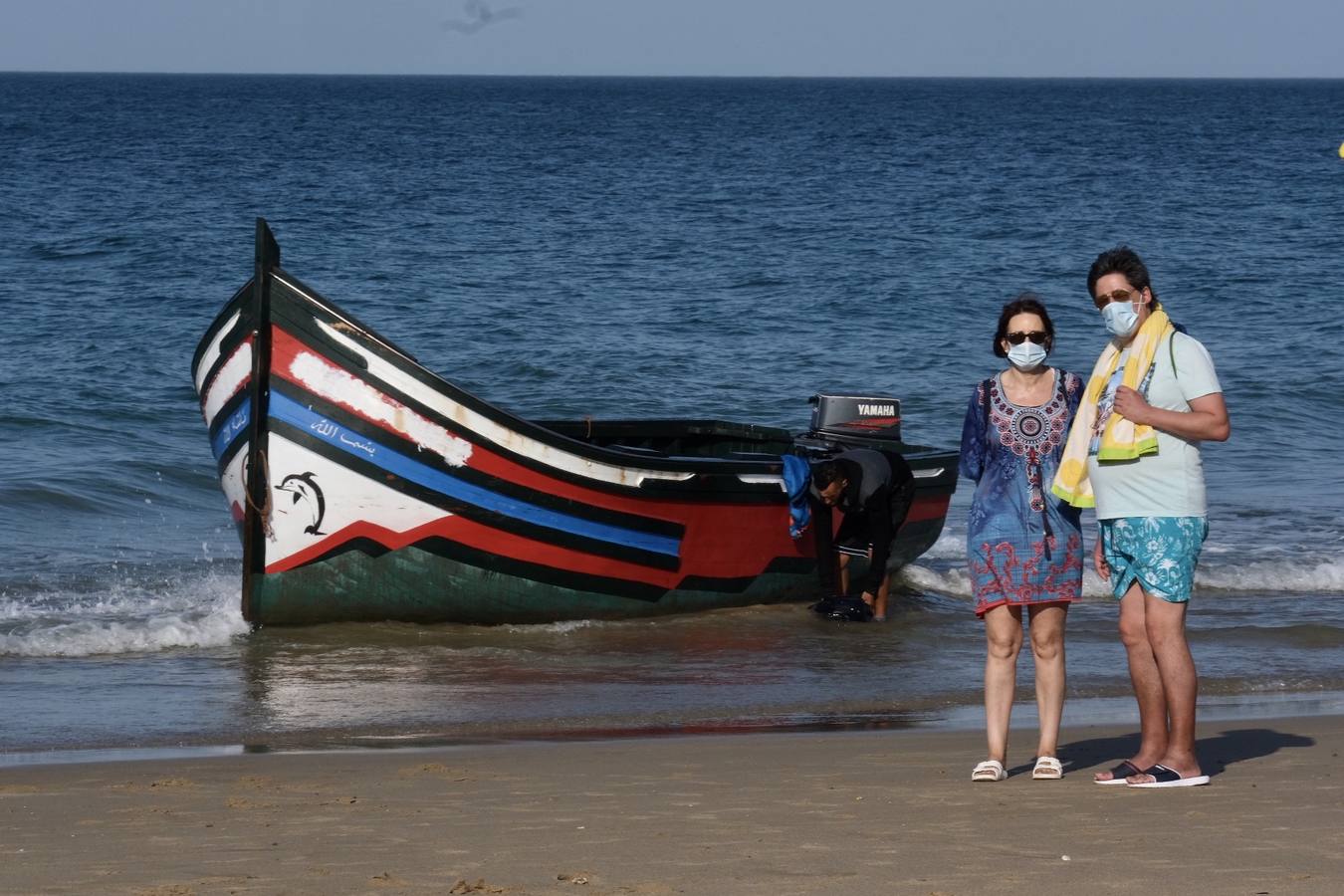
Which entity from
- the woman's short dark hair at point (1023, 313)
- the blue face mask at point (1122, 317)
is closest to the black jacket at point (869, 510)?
the woman's short dark hair at point (1023, 313)

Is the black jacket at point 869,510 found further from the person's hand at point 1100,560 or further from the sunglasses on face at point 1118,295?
the sunglasses on face at point 1118,295

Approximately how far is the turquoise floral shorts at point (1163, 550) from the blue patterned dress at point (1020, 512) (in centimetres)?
18

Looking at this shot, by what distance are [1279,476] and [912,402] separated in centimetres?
410

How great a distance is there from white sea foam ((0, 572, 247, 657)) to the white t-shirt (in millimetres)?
4907

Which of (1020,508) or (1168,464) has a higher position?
(1168,464)

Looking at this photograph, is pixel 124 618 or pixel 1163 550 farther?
pixel 124 618

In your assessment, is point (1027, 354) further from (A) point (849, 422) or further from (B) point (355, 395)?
(A) point (849, 422)

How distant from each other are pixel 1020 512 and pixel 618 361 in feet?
49.0

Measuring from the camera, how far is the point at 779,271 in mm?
27312

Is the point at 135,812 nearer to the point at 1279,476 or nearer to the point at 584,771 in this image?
the point at 584,771

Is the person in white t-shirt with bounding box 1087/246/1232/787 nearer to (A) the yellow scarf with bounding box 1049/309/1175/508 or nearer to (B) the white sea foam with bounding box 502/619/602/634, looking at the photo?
(A) the yellow scarf with bounding box 1049/309/1175/508

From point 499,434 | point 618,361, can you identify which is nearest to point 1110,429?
point 499,434

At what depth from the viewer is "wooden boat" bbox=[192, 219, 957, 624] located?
8031mm

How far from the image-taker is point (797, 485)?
902 centimetres
